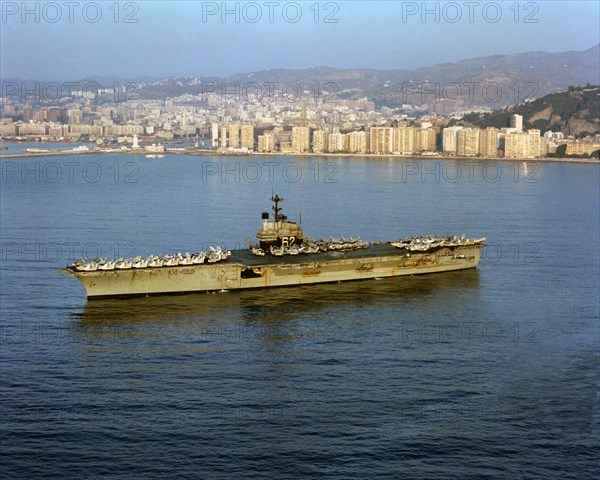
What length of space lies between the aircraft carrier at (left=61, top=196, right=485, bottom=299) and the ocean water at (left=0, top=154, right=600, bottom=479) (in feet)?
2.16

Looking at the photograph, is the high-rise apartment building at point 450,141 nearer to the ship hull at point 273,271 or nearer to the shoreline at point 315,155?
the shoreline at point 315,155

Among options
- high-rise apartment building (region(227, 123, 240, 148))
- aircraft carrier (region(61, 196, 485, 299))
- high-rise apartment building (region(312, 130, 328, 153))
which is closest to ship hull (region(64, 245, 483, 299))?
aircraft carrier (region(61, 196, 485, 299))

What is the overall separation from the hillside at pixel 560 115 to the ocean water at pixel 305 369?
364 ft

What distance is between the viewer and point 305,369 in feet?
79.1

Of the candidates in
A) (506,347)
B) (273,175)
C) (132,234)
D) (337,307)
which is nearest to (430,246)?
(337,307)

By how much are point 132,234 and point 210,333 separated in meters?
19.9

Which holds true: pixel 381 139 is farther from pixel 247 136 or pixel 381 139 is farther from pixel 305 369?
pixel 305 369

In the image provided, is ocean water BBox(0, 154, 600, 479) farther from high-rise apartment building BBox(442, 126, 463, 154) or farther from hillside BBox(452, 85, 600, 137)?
hillside BBox(452, 85, 600, 137)

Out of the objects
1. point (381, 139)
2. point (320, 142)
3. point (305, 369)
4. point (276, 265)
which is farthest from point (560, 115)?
point (305, 369)

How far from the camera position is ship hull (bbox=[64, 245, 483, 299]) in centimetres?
3250

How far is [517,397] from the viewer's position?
21.7m

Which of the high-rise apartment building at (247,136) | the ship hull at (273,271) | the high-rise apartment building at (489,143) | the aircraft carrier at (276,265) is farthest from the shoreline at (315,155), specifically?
the ship hull at (273,271)

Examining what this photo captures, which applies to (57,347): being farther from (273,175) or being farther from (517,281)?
(273,175)

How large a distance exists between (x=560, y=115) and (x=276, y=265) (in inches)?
5289
